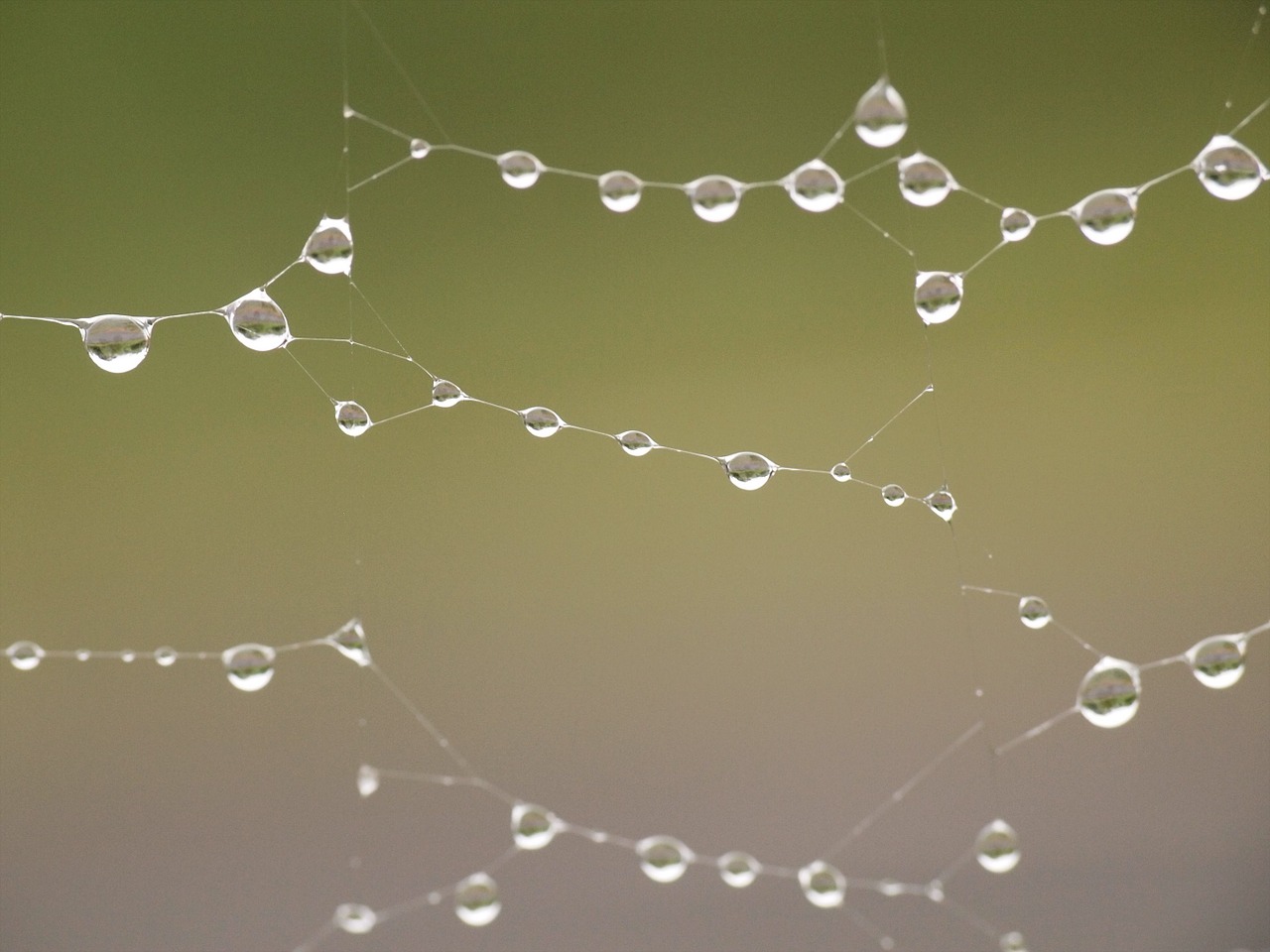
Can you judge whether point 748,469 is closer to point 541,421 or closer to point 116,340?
point 541,421

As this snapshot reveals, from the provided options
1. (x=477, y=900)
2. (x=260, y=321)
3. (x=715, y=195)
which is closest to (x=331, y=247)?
(x=260, y=321)

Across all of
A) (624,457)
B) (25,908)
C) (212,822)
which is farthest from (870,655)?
(25,908)

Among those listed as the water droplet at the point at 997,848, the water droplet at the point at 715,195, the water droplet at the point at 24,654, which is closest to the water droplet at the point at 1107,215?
the water droplet at the point at 715,195

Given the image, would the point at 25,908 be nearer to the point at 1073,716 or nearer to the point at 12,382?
the point at 12,382

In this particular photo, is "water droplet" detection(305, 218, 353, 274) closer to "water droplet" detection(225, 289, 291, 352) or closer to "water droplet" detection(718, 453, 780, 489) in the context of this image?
"water droplet" detection(225, 289, 291, 352)

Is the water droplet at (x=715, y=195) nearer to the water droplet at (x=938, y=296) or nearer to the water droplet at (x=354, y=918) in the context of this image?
the water droplet at (x=938, y=296)

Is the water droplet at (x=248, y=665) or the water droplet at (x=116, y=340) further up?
the water droplet at (x=116, y=340)

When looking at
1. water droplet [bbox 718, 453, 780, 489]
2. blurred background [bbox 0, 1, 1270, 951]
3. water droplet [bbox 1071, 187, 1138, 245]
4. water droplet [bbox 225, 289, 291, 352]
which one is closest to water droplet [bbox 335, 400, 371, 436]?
water droplet [bbox 225, 289, 291, 352]
